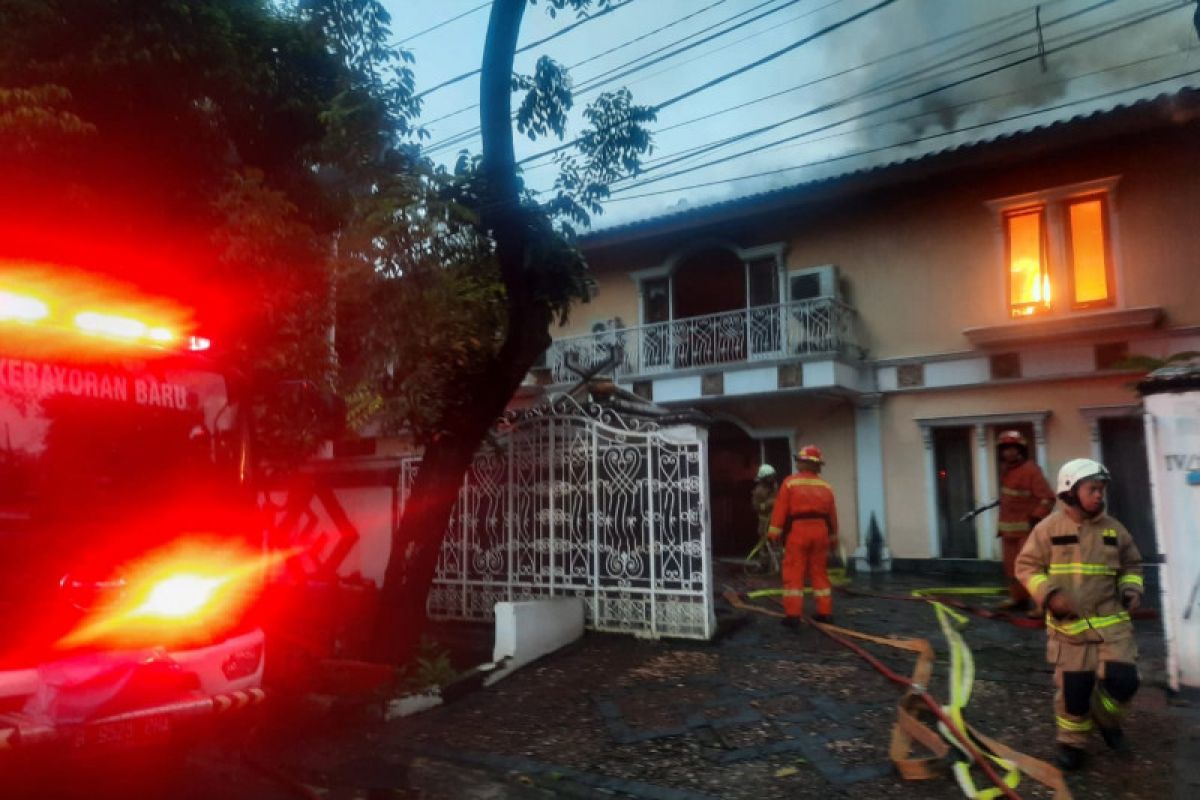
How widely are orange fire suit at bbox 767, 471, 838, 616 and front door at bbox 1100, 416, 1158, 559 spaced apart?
6275 millimetres

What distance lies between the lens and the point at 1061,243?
12.3m

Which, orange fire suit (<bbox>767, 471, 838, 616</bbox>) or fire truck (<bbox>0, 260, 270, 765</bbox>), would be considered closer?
fire truck (<bbox>0, 260, 270, 765</bbox>)

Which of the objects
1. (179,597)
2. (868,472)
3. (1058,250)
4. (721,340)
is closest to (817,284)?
(721,340)

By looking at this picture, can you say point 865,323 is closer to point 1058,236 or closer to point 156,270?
point 1058,236

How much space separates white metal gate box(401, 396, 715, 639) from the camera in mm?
7426

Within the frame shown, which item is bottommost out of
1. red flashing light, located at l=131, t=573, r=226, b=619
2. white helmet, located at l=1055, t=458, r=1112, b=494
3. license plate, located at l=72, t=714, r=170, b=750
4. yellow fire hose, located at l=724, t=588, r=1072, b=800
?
yellow fire hose, located at l=724, t=588, r=1072, b=800

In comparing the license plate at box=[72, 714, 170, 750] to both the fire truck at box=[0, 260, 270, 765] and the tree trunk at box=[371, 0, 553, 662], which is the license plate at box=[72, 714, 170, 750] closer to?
the fire truck at box=[0, 260, 270, 765]

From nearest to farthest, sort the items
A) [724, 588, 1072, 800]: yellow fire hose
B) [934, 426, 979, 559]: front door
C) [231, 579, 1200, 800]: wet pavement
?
[724, 588, 1072, 800]: yellow fire hose → [231, 579, 1200, 800]: wet pavement → [934, 426, 979, 559]: front door

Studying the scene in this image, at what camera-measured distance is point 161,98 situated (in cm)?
790

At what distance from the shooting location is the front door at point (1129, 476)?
11680mm

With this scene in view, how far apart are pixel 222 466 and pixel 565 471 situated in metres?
3.50

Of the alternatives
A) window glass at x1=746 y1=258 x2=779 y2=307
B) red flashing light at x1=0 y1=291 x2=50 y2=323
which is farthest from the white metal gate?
window glass at x1=746 y1=258 x2=779 y2=307

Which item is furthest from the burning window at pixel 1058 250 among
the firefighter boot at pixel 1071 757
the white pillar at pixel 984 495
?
the firefighter boot at pixel 1071 757

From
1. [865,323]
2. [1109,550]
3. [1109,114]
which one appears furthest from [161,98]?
[1109,114]
